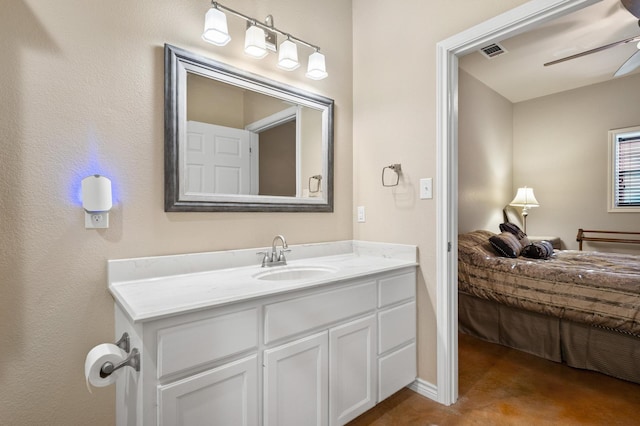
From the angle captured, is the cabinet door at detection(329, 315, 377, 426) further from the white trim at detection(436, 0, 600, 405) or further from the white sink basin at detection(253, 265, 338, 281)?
the white trim at detection(436, 0, 600, 405)

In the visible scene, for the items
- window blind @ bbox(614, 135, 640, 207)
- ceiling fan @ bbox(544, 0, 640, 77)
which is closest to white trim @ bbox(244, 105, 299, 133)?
ceiling fan @ bbox(544, 0, 640, 77)

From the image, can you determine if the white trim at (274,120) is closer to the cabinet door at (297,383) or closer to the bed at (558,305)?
the cabinet door at (297,383)

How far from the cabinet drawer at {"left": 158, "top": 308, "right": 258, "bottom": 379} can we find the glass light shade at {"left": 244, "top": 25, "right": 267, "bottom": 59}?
1334 millimetres

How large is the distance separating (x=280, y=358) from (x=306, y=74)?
5.37 ft

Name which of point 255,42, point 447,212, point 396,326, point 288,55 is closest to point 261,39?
point 255,42

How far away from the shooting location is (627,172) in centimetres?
405

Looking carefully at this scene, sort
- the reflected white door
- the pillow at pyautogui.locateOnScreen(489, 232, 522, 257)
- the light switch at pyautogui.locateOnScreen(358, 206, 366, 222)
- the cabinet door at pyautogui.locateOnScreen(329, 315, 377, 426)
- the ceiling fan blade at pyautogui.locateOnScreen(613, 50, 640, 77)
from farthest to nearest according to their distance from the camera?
the pillow at pyautogui.locateOnScreen(489, 232, 522, 257) → the ceiling fan blade at pyautogui.locateOnScreen(613, 50, 640, 77) → the light switch at pyautogui.locateOnScreen(358, 206, 366, 222) → the reflected white door → the cabinet door at pyautogui.locateOnScreen(329, 315, 377, 426)

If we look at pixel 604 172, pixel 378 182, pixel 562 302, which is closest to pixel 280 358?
pixel 378 182

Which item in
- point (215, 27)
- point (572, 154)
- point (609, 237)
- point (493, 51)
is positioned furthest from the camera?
point (572, 154)

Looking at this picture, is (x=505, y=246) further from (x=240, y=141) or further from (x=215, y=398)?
(x=215, y=398)

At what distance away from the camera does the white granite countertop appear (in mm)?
1111

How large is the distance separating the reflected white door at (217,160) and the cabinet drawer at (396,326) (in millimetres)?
1027

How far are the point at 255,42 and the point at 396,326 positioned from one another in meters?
1.72

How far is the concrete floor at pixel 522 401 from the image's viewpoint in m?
1.73
